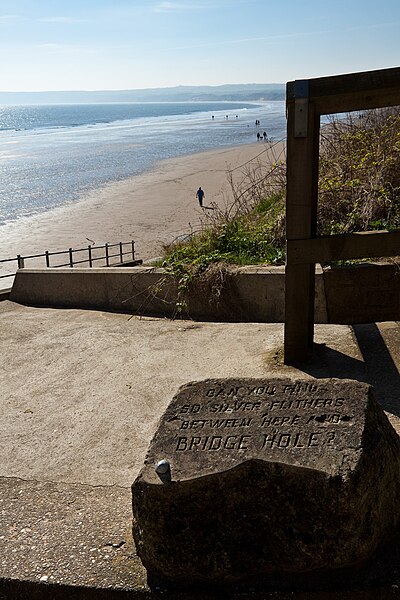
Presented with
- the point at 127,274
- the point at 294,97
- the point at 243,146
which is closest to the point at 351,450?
the point at 294,97

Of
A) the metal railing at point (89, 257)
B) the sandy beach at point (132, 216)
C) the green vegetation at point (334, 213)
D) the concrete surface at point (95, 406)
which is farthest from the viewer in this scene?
the sandy beach at point (132, 216)

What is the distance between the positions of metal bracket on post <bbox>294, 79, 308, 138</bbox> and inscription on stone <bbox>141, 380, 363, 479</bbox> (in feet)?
8.76

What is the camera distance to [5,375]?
23.3 feet

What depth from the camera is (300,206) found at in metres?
5.93

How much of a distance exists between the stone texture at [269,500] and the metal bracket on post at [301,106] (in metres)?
2.97

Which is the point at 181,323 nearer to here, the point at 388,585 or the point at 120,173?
the point at 388,585

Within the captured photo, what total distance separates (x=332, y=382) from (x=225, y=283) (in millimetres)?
4792

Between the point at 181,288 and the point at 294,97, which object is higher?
the point at 294,97

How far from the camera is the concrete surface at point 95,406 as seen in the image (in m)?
3.76

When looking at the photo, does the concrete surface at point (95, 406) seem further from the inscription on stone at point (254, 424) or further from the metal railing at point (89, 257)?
the metal railing at point (89, 257)

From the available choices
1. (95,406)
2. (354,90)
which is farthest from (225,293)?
(354,90)

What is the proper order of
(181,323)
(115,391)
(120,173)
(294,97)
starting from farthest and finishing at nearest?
(120,173)
(181,323)
(115,391)
(294,97)

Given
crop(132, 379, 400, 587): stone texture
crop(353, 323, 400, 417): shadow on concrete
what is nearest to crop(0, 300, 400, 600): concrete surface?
crop(353, 323, 400, 417): shadow on concrete

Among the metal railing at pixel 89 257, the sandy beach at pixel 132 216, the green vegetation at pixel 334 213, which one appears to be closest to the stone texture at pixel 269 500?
the green vegetation at pixel 334 213
